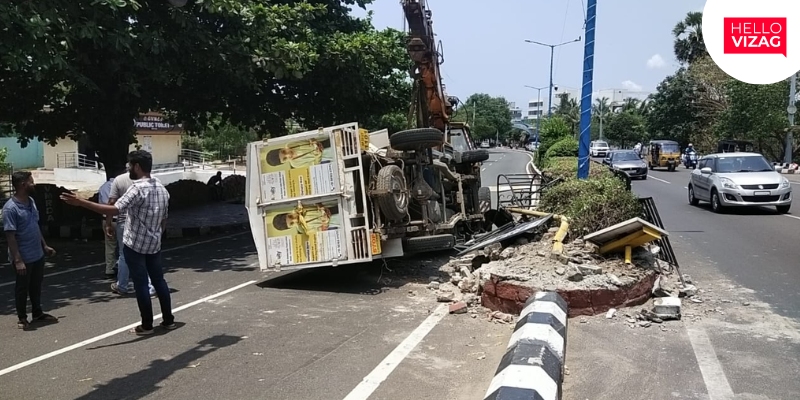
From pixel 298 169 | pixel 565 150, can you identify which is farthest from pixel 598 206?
pixel 565 150

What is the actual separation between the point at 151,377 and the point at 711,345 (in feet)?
15.3

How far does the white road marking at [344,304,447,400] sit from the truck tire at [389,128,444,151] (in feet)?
8.26

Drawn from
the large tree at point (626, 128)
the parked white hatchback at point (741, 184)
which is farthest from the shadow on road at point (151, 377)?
the large tree at point (626, 128)

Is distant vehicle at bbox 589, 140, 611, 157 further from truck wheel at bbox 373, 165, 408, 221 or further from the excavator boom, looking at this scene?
truck wheel at bbox 373, 165, 408, 221

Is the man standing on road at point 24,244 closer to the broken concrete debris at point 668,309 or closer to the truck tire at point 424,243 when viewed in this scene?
the truck tire at point 424,243

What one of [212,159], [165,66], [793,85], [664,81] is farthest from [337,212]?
[664,81]

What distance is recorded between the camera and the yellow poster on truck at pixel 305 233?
7953 millimetres

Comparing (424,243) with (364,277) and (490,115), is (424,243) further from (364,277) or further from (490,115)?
(490,115)

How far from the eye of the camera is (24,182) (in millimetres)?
6500

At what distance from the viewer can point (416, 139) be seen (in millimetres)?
8617

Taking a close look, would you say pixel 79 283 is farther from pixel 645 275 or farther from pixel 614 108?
pixel 614 108

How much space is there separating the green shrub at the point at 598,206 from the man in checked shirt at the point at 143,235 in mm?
4907

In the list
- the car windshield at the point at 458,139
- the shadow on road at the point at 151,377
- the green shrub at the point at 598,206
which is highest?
the car windshield at the point at 458,139

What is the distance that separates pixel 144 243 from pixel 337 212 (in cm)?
247
